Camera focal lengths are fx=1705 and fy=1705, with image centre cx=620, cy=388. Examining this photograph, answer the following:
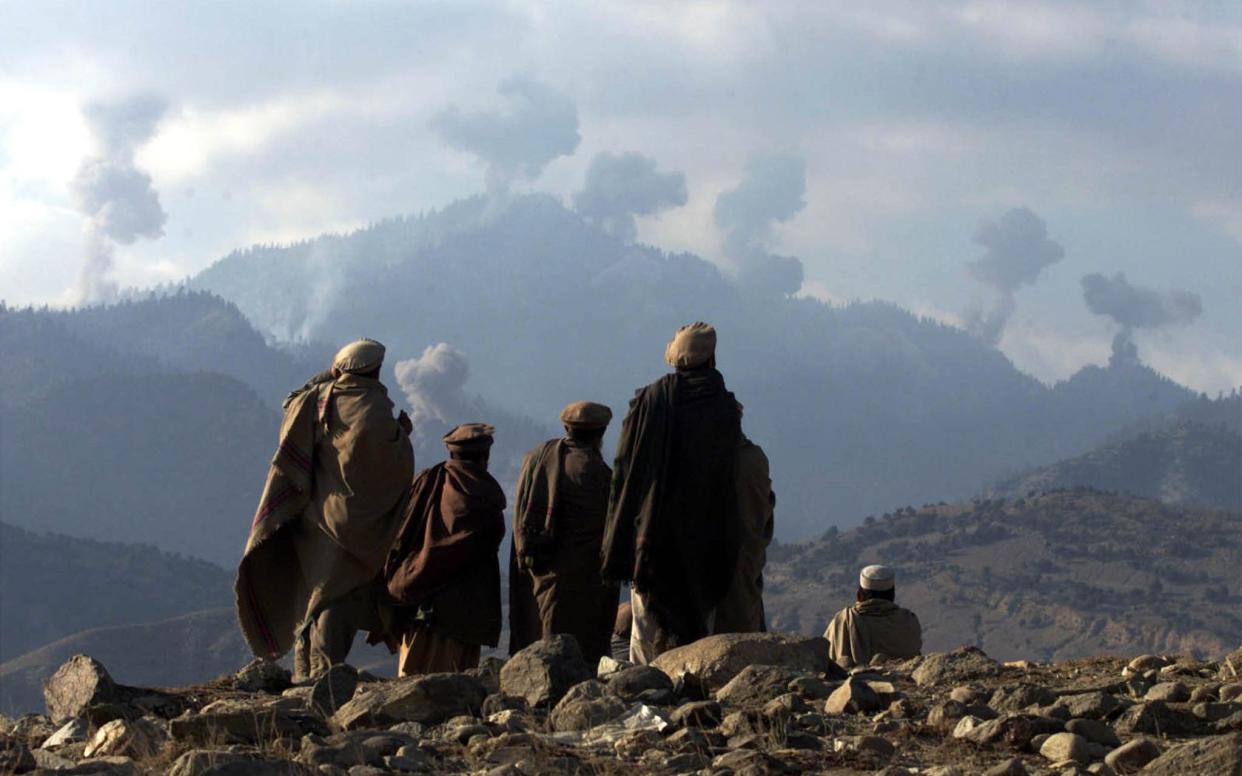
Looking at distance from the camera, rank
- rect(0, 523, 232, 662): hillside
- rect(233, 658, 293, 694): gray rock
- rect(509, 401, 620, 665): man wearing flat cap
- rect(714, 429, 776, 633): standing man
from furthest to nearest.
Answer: rect(0, 523, 232, 662): hillside, rect(509, 401, 620, 665): man wearing flat cap, rect(714, 429, 776, 633): standing man, rect(233, 658, 293, 694): gray rock

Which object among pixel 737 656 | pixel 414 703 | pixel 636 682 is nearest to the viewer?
pixel 414 703

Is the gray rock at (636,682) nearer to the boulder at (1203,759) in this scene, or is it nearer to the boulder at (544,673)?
the boulder at (544,673)

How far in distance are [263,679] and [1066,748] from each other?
329 cm

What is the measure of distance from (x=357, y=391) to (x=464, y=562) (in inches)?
43.2

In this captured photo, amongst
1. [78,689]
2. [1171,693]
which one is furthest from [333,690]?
[1171,693]

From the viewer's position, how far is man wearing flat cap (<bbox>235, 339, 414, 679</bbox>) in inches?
331

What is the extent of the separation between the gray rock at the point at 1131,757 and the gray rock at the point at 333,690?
2670 millimetres

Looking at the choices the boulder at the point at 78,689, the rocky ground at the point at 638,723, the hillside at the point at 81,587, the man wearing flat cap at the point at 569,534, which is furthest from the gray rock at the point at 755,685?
the hillside at the point at 81,587

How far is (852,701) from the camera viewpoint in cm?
579

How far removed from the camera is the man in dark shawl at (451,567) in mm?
8859

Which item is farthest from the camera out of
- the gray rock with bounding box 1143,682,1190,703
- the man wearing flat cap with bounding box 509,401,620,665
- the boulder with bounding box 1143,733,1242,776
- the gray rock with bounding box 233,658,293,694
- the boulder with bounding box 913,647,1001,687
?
the man wearing flat cap with bounding box 509,401,620,665

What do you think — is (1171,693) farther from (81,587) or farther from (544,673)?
(81,587)

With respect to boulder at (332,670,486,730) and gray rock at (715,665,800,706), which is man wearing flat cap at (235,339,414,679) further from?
gray rock at (715,665,800,706)

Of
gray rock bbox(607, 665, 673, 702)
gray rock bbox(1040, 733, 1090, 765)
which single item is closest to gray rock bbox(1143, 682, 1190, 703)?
gray rock bbox(1040, 733, 1090, 765)
